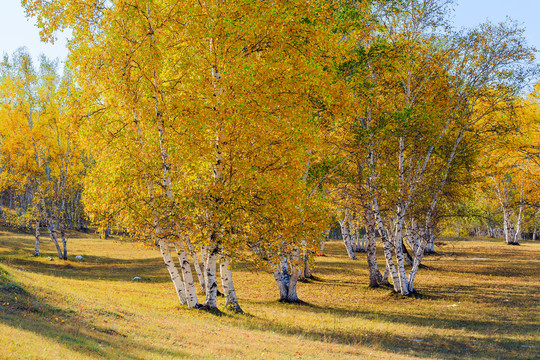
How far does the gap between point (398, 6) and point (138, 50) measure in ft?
48.5

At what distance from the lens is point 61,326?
10578 mm

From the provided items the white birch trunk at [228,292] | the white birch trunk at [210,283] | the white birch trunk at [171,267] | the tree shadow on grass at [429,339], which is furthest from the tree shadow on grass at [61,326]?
the white birch trunk at [228,292]

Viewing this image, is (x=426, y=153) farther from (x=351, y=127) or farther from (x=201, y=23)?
(x=201, y=23)

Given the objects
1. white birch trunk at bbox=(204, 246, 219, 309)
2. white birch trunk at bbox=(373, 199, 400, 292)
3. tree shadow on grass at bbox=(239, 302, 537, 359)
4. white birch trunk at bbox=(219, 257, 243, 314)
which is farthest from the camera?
white birch trunk at bbox=(373, 199, 400, 292)

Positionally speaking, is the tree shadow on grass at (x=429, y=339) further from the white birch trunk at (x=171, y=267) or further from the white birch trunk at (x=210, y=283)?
the white birch trunk at (x=171, y=267)

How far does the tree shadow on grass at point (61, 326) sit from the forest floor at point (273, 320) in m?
0.03

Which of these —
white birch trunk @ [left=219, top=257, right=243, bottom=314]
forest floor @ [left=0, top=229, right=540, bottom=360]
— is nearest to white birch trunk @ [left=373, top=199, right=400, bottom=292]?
forest floor @ [left=0, top=229, right=540, bottom=360]

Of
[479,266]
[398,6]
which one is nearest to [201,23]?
[398,6]

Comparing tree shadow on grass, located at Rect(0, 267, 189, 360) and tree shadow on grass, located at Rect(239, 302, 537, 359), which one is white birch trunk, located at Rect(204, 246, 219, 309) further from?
tree shadow on grass, located at Rect(0, 267, 189, 360)

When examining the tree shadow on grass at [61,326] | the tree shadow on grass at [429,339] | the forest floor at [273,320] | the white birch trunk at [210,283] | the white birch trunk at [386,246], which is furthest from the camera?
the white birch trunk at [386,246]

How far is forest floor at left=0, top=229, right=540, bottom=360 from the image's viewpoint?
10.2m

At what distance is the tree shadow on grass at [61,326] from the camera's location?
9.16 meters

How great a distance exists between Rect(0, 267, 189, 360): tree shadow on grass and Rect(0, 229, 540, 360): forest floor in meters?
0.03

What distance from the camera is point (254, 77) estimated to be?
15000 millimetres
